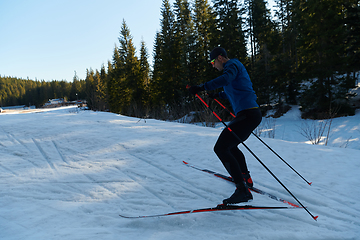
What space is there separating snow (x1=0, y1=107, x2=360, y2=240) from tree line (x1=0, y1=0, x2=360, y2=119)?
22.4 ft

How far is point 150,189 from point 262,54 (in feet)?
75.6

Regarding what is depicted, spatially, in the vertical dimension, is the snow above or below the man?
below

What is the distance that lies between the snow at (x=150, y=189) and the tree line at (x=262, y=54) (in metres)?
6.83

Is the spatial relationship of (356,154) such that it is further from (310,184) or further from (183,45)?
(183,45)

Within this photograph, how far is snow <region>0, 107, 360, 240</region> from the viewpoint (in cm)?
216

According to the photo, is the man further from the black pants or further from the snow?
the snow

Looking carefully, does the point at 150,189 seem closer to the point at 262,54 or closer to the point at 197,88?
the point at 197,88

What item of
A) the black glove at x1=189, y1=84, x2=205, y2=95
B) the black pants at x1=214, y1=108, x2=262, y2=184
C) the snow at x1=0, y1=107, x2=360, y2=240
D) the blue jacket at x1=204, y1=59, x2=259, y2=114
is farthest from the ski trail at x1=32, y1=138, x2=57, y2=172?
the blue jacket at x1=204, y1=59, x2=259, y2=114

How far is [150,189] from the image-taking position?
3.16m

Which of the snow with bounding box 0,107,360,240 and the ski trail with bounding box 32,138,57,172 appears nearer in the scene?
the snow with bounding box 0,107,360,240

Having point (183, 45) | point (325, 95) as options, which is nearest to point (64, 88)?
point (183, 45)

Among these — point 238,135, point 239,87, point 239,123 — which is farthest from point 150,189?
point 239,87

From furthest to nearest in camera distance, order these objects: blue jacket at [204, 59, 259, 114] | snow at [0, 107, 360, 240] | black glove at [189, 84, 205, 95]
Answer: black glove at [189, 84, 205, 95] → blue jacket at [204, 59, 259, 114] → snow at [0, 107, 360, 240]

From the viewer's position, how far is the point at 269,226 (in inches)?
88.0
